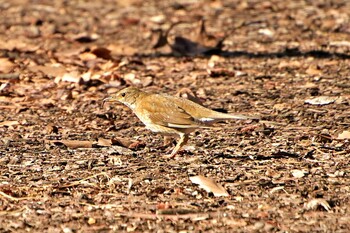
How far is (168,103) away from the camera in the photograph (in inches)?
336

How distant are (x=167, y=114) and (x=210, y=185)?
1318 millimetres

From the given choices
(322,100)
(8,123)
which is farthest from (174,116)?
(322,100)

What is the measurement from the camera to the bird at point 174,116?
27.0 feet

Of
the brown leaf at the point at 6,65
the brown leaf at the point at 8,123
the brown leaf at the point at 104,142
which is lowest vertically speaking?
the brown leaf at the point at 6,65

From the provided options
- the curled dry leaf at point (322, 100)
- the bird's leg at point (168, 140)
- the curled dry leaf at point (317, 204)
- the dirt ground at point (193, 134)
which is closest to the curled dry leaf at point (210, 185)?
the dirt ground at point (193, 134)

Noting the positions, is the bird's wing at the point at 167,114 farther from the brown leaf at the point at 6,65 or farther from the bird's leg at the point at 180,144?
the brown leaf at the point at 6,65

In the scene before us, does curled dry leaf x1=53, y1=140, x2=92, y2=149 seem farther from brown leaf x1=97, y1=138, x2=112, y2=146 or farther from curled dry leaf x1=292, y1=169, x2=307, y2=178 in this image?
curled dry leaf x1=292, y1=169, x2=307, y2=178

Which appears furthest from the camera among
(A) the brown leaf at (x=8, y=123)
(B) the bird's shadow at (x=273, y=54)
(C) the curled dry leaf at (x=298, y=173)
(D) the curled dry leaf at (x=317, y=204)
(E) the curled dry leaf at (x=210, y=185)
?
(B) the bird's shadow at (x=273, y=54)

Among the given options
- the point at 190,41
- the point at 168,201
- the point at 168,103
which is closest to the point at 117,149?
the point at 168,103

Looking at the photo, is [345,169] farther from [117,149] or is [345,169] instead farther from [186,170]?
[117,149]

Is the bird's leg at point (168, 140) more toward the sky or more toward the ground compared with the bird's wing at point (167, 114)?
more toward the ground

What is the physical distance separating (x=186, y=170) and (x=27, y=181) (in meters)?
1.28

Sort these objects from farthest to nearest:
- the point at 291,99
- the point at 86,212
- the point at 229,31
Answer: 1. the point at 229,31
2. the point at 291,99
3. the point at 86,212

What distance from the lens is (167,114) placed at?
27.4 ft
